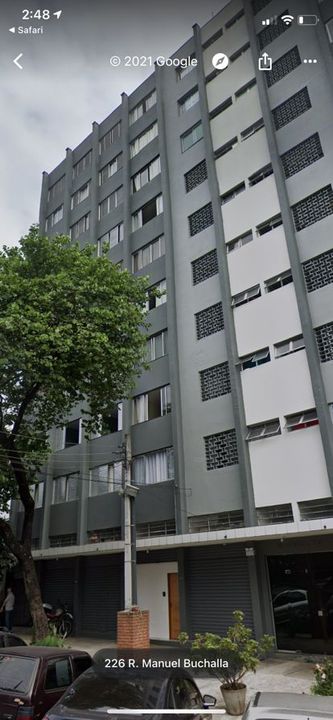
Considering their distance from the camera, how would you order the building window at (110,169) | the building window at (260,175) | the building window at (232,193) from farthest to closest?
the building window at (110,169) < the building window at (232,193) < the building window at (260,175)

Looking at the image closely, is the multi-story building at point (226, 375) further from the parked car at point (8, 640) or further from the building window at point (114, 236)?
the parked car at point (8, 640)

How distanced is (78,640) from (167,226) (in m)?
16.6

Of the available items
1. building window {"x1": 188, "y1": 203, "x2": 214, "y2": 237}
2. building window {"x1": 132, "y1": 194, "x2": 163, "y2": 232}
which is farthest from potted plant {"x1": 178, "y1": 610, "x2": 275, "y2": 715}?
building window {"x1": 132, "y1": 194, "x2": 163, "y2": 232}

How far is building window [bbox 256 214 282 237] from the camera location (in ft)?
56.3

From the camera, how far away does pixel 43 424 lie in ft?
55.7

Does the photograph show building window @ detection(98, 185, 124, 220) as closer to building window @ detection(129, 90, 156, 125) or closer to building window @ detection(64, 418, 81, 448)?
building window @ detection(129, 90, 156, 125)

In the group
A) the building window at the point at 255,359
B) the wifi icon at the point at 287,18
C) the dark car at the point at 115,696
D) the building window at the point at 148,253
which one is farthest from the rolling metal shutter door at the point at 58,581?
the wifi icon at the point at 287,18

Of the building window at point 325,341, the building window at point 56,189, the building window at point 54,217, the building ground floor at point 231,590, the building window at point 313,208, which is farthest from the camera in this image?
the building window at point 56,189

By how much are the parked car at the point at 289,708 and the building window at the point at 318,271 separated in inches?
489

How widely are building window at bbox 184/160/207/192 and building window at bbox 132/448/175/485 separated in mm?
10951

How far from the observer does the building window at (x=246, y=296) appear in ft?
55.7

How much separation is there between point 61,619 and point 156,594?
15.1ft

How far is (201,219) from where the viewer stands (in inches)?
794

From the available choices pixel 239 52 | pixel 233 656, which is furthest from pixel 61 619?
pixel 239 52
